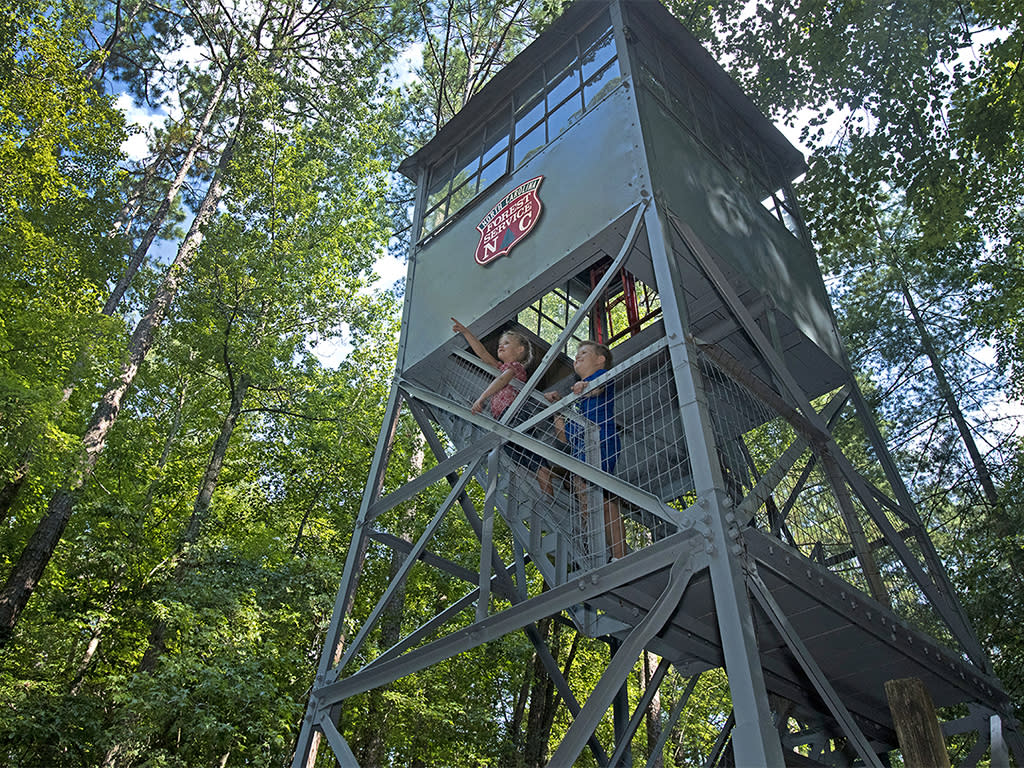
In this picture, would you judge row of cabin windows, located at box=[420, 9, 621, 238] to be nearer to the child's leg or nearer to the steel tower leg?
the steel tower leg

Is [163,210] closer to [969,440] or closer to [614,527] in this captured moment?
[614,527]

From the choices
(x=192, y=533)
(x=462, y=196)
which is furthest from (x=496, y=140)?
(x=192, y=533)

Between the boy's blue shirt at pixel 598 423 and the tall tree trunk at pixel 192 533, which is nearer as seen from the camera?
the boy's blue shirt at pixel 598 423

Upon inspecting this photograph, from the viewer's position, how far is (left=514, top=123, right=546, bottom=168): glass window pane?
771 centimetres

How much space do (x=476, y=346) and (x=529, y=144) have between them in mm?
2498

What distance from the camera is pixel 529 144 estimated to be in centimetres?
790

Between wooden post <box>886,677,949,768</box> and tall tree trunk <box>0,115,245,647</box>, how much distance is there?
35.0 ft

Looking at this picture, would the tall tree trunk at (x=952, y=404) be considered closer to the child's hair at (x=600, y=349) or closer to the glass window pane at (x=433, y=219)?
the child's hair at (x=600, y=349)

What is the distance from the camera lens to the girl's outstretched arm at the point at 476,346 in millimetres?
7059

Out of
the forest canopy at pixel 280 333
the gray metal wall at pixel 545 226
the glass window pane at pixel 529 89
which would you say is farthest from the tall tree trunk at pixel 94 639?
the glass window pane at pixel 529 89

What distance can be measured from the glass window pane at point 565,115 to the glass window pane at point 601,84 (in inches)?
4.4

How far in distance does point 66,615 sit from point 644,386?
32.8 ft

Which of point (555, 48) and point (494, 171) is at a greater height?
point (555, 48)

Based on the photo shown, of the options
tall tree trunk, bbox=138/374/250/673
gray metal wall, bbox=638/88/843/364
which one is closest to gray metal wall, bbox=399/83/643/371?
gray metal wall, bbox=638/88/843/364
